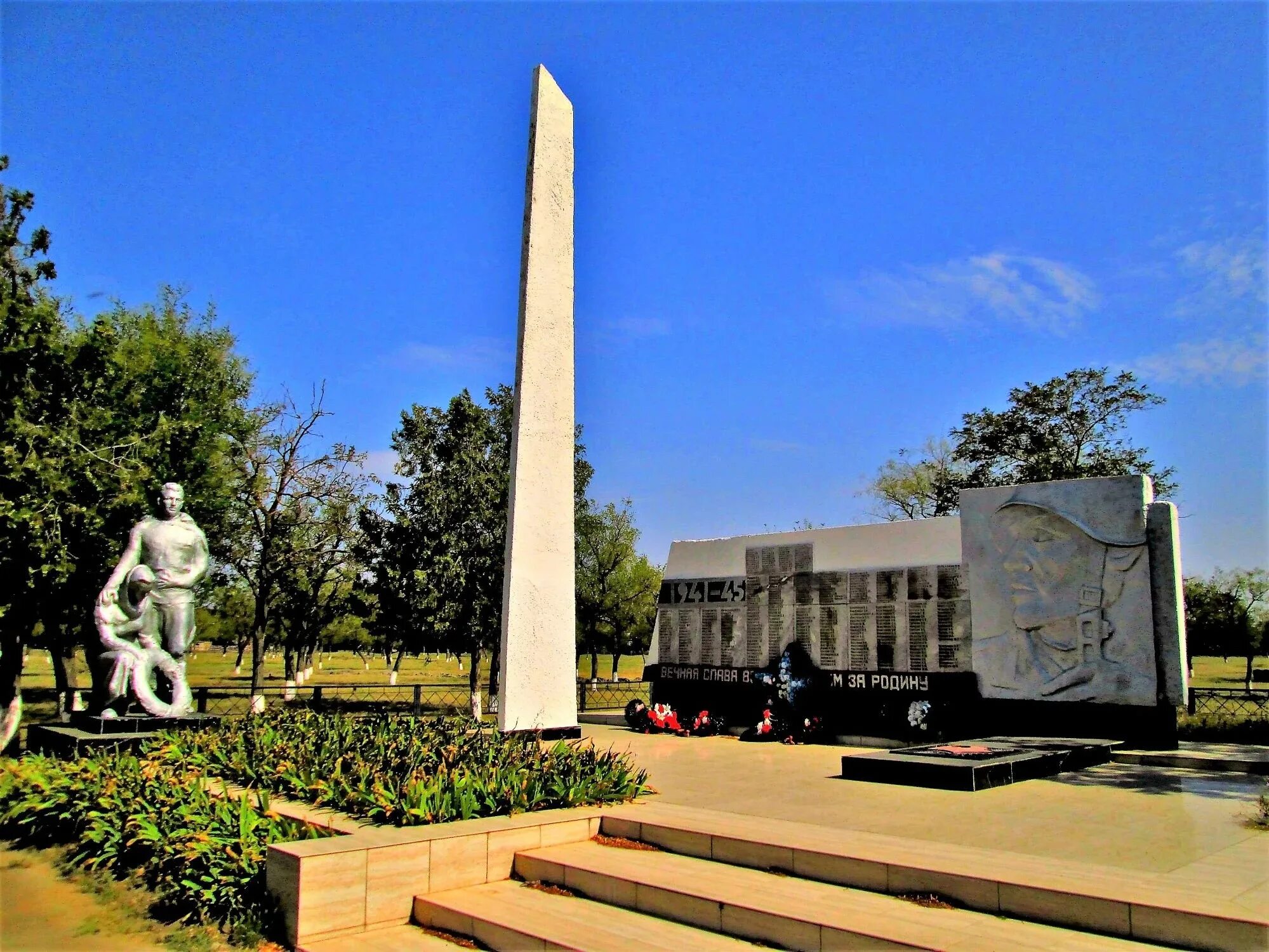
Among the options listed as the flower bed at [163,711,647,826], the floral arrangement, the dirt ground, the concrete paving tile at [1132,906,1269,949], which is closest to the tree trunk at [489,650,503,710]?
the floral arrangement

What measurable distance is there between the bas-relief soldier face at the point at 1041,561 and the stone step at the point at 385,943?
9799 mm

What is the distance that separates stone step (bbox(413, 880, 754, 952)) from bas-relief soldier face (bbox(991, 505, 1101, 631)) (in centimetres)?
892

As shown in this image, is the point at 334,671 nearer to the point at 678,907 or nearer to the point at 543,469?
the point at 543,469

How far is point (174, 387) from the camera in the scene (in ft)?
68.6

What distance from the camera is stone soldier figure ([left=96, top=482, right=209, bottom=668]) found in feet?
38.1

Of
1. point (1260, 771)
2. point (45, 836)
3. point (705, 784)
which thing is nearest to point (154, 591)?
point (45, 836)

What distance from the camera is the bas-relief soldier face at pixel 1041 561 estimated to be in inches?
503

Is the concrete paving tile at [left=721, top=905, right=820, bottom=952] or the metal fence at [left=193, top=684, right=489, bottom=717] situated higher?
the concrete paving tile at [left=721, top=905, right=820, bottom=952]

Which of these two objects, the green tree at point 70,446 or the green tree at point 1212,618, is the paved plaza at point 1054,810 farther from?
the green tree at point 1212,618

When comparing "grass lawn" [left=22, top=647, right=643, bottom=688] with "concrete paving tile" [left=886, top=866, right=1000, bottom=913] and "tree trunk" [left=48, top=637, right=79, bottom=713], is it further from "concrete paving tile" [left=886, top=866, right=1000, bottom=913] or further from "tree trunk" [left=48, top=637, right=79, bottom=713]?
"concrete paving tile" [left=886, top=866, right=1000, bottom=913]

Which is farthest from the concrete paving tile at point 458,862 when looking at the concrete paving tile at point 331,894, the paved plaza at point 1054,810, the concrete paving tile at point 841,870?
the paved plaza at point 1054,810

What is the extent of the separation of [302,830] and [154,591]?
5904mm

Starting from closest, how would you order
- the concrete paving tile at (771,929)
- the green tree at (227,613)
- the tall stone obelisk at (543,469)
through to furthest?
the concrete paving tile at (771,929), the tall stone obelisk at (543,469), the green tree at (227,613)

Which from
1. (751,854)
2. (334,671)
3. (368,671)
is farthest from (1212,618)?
(334,671)
